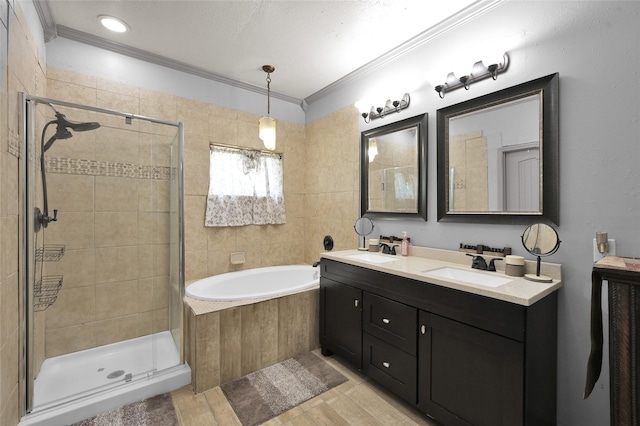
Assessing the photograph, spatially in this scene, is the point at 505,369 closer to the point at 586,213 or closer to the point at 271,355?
the point at 586,213

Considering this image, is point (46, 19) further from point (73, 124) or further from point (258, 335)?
point (258, 335)

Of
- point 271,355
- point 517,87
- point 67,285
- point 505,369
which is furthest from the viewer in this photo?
point 271,355

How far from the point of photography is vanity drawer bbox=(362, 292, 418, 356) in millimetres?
1661

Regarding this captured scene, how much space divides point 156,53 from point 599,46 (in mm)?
3142

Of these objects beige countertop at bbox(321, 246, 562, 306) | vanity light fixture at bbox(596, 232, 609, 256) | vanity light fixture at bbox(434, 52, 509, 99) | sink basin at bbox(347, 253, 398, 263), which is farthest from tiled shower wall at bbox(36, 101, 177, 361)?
vanity light fixture at bbox(596, 232, 609, 256)

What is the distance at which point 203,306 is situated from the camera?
206cm

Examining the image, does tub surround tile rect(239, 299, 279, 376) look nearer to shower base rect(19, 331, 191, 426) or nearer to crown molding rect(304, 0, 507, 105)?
shower base rect(19, 331, 191, 426)

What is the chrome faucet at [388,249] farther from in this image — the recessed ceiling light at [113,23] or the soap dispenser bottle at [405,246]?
the recessed ceiling light at [113,23]

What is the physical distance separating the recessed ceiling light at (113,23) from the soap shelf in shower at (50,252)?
1.66 meters

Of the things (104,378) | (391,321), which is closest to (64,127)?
(104,378)

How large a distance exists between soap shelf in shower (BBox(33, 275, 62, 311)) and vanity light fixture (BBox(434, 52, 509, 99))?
9.74ft

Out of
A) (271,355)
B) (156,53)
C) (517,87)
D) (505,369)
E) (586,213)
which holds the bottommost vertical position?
(271,355)

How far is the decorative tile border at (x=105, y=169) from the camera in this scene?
196cm

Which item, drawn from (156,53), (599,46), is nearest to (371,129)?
(599,46)
